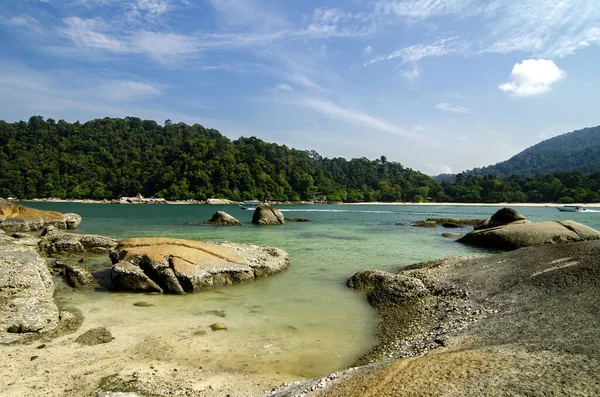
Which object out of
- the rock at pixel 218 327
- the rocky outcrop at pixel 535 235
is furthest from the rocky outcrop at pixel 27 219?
the rocky outcrop at pixel 535 235

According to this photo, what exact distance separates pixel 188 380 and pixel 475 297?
7.89 meters

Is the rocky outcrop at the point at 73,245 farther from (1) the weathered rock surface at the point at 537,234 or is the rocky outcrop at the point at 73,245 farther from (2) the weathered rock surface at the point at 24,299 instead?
(1) the weathered rock surface at the point at 537,234

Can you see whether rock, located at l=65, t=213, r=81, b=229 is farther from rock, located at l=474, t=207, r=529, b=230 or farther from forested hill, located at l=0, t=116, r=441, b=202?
forested hill, located at l=0, t=116, r=441, b=202

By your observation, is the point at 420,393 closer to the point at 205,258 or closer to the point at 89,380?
the point at 89,380

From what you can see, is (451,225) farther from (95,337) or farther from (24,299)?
(24,299)

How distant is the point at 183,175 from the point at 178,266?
13435cm

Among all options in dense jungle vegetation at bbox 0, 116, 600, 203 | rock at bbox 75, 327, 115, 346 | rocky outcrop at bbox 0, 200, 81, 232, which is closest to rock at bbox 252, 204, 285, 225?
rocky outcrop at bbox 0, 200, 81, 232

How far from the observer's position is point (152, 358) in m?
7.27

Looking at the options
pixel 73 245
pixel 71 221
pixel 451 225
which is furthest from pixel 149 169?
pixel 73 245

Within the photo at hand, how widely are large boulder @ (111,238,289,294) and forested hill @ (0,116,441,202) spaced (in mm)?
123581

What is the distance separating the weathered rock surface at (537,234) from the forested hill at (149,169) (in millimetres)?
120050

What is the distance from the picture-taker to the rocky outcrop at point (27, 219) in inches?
1307

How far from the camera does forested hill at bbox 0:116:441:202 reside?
445 feet

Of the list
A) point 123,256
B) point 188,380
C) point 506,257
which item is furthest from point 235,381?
point 506,257
